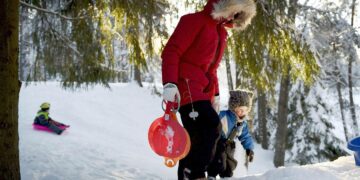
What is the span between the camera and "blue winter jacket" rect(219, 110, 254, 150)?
13.1 feet

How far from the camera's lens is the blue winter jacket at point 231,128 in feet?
13.1

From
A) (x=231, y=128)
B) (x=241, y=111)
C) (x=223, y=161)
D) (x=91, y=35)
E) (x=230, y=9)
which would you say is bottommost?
(x=223, y=161)

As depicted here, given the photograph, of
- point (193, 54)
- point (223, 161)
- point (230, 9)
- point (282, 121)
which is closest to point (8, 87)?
point (193, 54)

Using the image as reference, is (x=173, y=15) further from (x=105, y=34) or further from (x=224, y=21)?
(x=224, y=21)

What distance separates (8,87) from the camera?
3051 mm

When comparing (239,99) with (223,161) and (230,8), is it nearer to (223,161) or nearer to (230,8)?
(223,161)

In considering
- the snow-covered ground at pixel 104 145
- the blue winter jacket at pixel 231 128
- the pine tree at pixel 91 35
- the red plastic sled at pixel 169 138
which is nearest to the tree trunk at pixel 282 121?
the snow-covered ground at pixel 104 145

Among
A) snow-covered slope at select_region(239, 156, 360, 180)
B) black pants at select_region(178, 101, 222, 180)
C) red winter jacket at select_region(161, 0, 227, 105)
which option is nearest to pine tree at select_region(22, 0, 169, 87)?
red winter jacket at select_region(161, 0, 227, 105)

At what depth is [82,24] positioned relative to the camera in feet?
16.6

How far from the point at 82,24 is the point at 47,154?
115 inches

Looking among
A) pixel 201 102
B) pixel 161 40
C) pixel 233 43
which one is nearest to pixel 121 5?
pixel 161 40

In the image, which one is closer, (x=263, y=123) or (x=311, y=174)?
(x=311, y=174)

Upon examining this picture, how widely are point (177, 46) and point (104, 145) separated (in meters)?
6.33

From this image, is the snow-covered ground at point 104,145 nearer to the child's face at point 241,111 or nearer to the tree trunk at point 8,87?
the child's face at point 241,111
